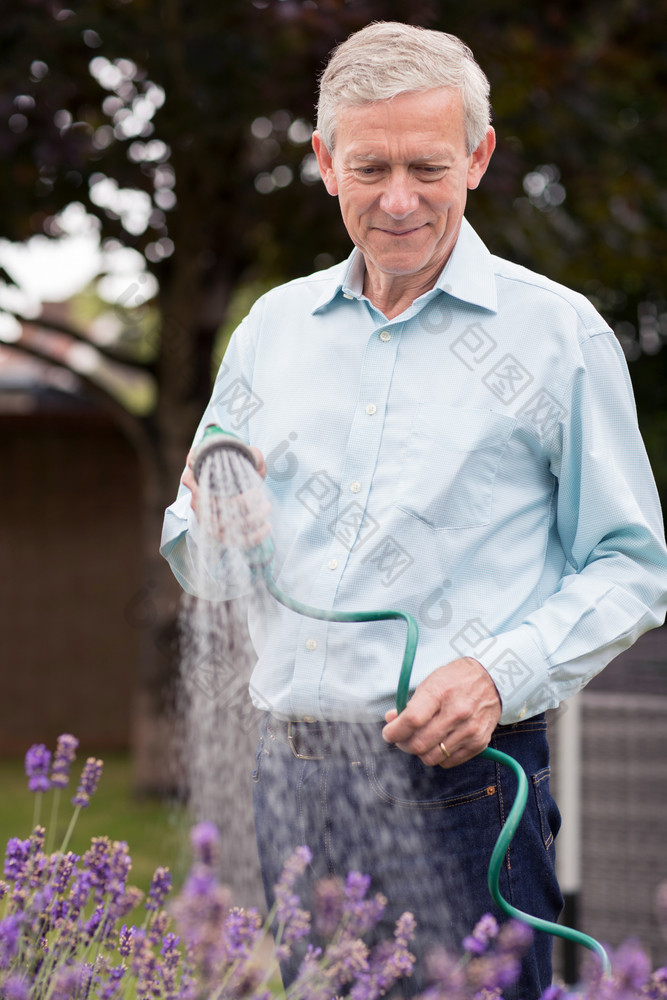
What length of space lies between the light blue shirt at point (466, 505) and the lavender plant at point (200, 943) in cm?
34

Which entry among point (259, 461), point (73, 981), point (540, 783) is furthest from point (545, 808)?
point (73, 981)

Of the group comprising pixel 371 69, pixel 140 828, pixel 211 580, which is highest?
pixel 371 69

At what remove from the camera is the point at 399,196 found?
1645 millimetres

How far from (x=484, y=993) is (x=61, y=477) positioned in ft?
26.3

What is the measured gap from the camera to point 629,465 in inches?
66.7

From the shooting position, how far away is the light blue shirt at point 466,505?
166 cm

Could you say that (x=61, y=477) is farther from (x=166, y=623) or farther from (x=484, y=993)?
(x=484, y=993)

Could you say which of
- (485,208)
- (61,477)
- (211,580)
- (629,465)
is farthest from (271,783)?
(61,477)

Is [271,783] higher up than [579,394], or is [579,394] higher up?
[579,394]

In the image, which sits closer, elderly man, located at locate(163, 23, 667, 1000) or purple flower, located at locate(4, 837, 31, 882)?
purple flower, located at locate(4, 837, 31, 882)

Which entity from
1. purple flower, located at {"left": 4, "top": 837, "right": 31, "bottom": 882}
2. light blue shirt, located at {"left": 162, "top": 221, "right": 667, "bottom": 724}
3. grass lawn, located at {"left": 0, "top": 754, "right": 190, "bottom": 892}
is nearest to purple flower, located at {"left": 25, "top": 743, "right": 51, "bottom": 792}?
purple flower, located at {"left": 4, "top": 837, "right": 31, "bottom": 882}

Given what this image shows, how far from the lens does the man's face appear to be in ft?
5.35

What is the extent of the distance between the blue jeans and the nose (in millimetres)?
735

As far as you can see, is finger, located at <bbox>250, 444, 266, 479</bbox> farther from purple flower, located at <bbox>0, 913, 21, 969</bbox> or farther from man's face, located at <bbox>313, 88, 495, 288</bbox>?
purple flower, located at <bbox>0, 913, 21, 969</bbox>
